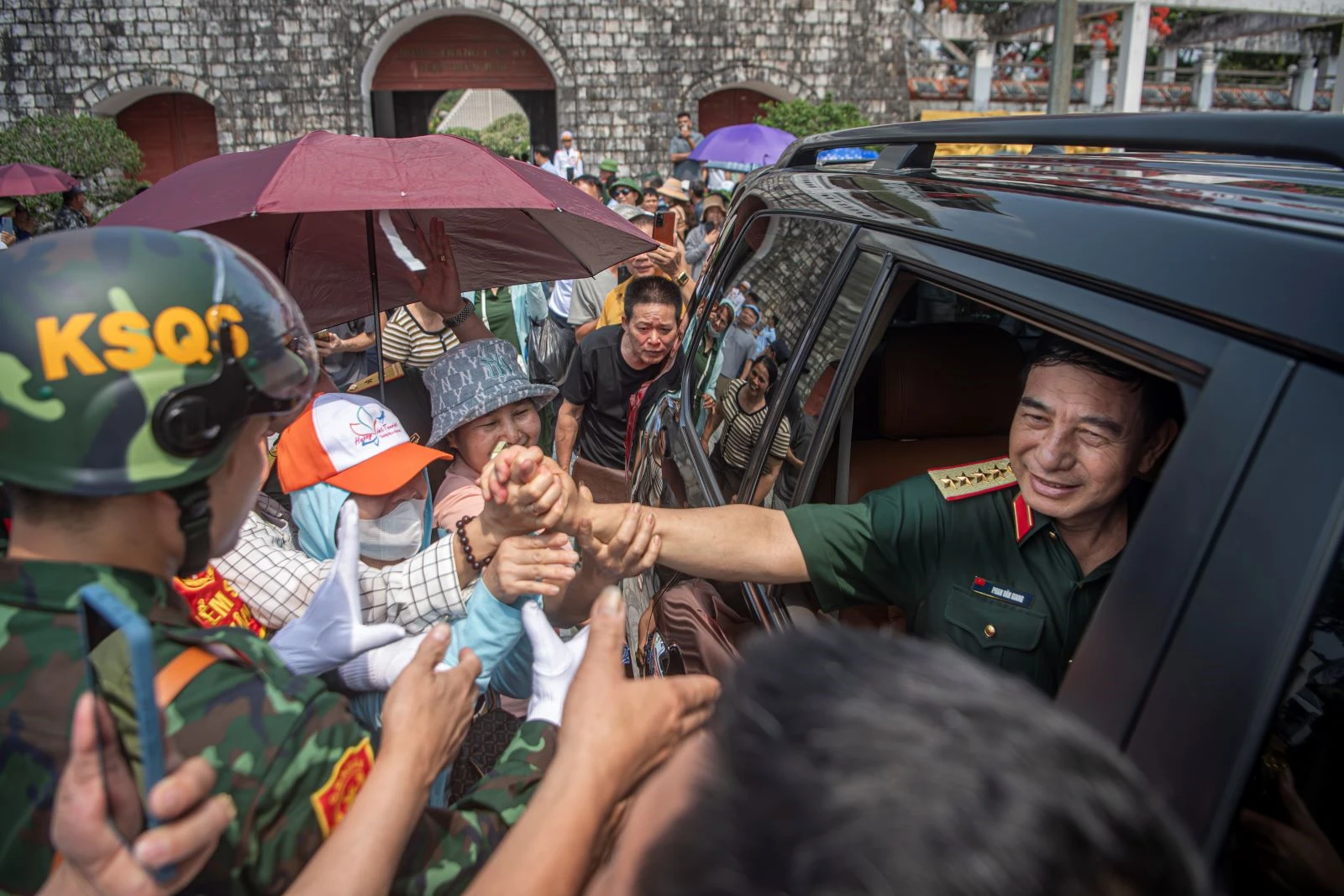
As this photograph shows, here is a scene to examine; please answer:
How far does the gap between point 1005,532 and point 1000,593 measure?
5.3 inches

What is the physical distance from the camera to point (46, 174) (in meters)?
10.2

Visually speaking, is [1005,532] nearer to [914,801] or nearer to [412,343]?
[914,801]

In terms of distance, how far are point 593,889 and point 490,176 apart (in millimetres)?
2137

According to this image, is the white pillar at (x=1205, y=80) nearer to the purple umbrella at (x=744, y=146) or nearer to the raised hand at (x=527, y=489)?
the purple umbrella at (x=744, y=146)

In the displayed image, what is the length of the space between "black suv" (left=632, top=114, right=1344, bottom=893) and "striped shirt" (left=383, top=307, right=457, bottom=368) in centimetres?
246

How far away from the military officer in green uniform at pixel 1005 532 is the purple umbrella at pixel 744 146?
8683mm

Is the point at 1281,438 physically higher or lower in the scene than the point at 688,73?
lower

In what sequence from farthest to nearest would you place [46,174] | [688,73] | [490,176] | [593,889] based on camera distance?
1. [688,73]
2. [46,174]
3. [490,176]
4. [593,889]

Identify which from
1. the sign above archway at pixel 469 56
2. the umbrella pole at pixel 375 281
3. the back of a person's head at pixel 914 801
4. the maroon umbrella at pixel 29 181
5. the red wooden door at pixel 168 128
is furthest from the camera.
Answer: the sign above archway at pixel 469 56

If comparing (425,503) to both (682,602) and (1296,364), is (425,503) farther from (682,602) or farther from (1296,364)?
(1296,364)

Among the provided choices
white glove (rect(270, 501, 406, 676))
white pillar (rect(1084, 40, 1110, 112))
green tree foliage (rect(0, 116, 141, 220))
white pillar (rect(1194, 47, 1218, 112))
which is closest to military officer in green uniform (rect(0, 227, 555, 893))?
white glove (rect(270, 501, 406, 676))

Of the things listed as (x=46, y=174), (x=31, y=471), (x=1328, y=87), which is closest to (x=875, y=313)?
(x=31, y=471)

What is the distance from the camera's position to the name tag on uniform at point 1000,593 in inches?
57.2

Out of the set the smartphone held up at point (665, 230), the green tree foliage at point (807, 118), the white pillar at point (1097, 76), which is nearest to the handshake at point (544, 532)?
the smartphone held up at point (665, 230)
